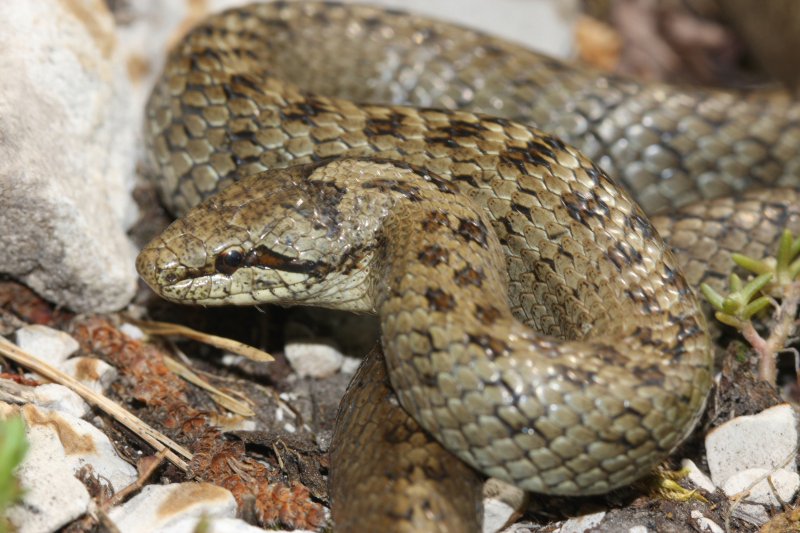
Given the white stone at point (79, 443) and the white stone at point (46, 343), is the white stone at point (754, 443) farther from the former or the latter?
the white stone at point (46, 343)

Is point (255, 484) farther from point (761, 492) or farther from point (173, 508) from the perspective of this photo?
point (761, 492)

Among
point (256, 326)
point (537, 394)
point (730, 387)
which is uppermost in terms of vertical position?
point (537, 394)

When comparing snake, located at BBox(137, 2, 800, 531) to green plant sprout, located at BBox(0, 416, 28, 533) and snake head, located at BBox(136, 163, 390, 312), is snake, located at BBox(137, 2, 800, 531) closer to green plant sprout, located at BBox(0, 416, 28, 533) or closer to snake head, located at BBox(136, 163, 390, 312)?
snake head, located at BBox(136, 163, 390, 312)

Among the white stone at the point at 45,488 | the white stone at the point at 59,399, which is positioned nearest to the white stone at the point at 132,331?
the white stone at the point at 59,399

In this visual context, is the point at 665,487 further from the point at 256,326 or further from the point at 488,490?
the point at 256,326

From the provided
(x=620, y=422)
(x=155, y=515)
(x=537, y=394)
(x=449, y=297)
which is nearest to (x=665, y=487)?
(x=620, y=422)
